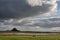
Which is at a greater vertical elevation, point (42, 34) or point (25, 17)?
point (25, 17)

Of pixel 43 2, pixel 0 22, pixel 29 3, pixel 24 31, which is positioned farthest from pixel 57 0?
pixel 0 22

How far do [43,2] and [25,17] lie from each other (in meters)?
0.23

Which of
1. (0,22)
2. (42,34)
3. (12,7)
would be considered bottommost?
(42,34)

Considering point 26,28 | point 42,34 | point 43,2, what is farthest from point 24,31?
point 43,2

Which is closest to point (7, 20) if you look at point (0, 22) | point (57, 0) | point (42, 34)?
point (0, 22)

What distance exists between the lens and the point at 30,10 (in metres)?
2.21

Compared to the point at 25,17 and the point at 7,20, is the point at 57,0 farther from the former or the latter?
the point at 7,20

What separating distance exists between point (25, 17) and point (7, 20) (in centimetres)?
18

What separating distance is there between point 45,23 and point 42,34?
4.3 inches

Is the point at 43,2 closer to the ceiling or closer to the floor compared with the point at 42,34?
closer to the ceiling

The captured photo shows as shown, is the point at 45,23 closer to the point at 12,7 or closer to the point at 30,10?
the point at 30,10

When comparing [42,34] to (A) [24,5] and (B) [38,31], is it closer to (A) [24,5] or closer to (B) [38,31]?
(B) [38,31]

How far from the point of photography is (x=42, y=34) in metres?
2.18

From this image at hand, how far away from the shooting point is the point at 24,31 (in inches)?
86.7
